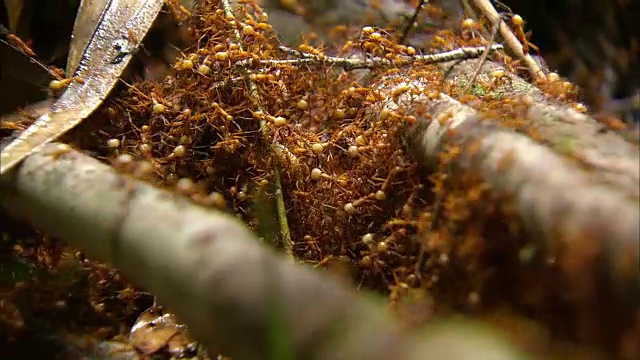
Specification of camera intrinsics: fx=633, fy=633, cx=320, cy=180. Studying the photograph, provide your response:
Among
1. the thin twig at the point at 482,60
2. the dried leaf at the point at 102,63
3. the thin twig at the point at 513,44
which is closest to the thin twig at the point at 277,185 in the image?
the dried leaf at the point at 102,63

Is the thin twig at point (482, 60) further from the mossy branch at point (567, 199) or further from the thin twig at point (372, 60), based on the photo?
the mossy branch at point (567, 199)

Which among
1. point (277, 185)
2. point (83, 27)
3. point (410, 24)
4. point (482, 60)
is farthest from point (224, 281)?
point (410, 24)

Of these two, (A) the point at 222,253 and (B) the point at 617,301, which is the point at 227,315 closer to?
(A) the point at 222,253

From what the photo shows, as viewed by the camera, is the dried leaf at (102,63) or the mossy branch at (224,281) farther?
the dried leaf at (102,63)

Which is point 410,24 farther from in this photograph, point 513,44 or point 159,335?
point 159,335

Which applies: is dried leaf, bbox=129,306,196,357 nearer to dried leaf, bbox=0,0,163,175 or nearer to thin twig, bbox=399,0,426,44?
dried leaf, bbox=0,0,163,175

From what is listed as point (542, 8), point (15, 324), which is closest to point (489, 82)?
point (542, 8)
